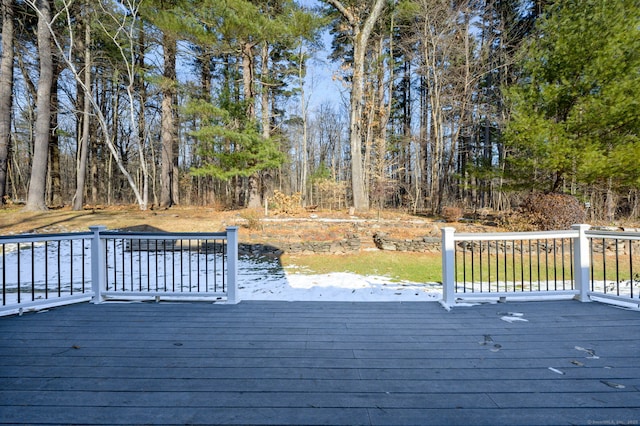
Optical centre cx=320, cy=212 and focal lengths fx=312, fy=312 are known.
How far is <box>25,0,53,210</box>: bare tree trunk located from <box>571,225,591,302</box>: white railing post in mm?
16013

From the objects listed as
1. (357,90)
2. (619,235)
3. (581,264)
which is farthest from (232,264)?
(357,90)

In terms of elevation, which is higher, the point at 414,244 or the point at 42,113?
the point at 42,113

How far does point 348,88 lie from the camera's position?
15672 millimetres

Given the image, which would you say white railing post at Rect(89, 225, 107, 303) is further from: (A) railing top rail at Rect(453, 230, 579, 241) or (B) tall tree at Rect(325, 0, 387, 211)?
(B) tall tree at Rect(325, 0, 387, 211)

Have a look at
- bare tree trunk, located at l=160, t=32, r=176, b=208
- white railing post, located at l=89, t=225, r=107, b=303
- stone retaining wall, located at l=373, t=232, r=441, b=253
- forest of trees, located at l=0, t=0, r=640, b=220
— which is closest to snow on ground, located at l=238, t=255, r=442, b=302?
white railing post, located at l=89, t=225, r=107, b=303

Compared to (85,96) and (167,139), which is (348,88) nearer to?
(167,139)

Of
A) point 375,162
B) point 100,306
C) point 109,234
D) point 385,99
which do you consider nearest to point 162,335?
point 100,306

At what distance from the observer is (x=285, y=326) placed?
296 cm

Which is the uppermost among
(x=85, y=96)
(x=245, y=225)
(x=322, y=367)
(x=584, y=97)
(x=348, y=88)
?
(x=348, y=88)

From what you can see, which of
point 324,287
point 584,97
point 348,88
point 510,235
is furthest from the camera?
point 348,88

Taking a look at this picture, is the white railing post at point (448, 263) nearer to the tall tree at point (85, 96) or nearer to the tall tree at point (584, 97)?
the tall tree at point (584, 97)

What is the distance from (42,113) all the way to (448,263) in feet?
52.3

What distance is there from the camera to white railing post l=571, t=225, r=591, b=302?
3.65 meters

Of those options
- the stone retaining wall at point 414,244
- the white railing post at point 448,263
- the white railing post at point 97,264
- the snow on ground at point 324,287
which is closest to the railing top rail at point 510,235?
the white railing post at point 448,263
